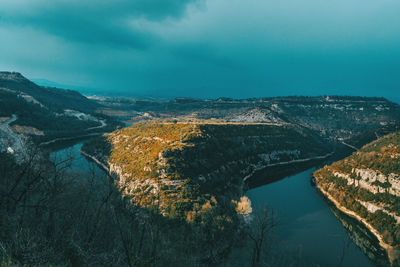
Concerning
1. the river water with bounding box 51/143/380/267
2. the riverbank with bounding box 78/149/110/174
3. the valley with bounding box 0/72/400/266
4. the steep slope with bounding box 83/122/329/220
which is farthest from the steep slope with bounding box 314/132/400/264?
the riverbank with bounding box 78/149/110/174

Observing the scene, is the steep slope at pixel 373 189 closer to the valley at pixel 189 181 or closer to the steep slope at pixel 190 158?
the valley at pixel 189 181

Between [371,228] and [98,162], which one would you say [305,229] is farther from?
[98,162]

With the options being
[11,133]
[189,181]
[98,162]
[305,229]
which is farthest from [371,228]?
[11,133]

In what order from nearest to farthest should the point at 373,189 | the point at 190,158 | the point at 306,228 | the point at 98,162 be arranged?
1. the point at 306,228
2. the point at 373,189
3. the point at 190,158
4. the point at 98,162

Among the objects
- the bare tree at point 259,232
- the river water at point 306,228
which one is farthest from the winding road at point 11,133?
the bare tree at point 259,232

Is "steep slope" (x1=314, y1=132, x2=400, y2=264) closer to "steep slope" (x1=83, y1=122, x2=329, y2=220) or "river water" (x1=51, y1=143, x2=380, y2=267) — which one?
"river water" (x1=51, y1=143, x2=380, y2=267)
